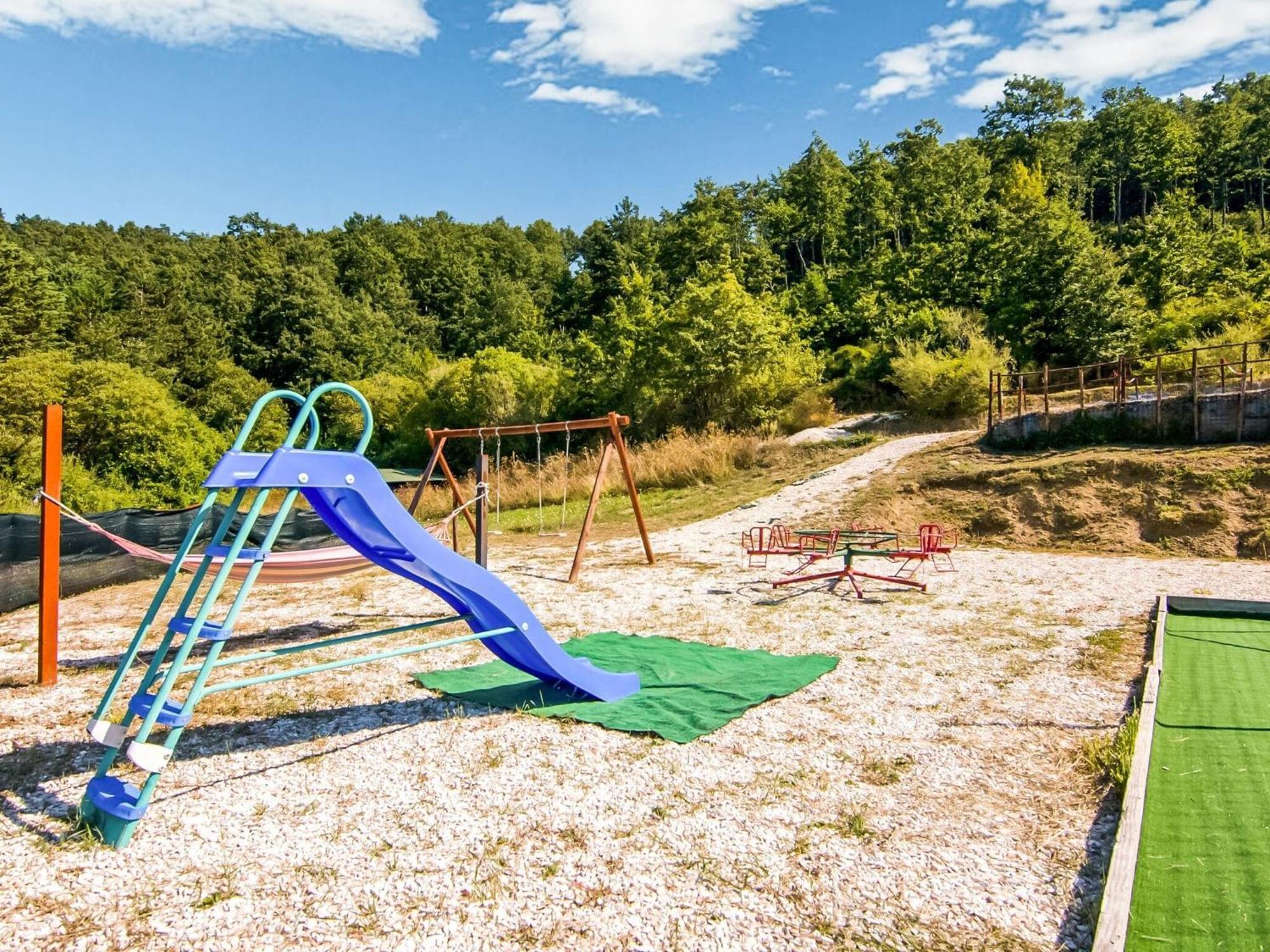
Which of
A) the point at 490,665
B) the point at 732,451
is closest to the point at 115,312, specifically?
the point at 732,451

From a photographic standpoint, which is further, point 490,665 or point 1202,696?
point 490,665

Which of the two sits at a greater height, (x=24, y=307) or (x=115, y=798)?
(x=24, y=307)

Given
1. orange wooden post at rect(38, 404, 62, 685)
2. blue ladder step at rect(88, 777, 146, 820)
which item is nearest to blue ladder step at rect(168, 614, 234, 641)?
blue ladder step at rect(88, 777, 146, 820)

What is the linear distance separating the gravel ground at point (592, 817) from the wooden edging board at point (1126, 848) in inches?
4.9

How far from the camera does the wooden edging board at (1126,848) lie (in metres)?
2.50

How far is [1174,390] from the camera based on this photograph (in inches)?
602

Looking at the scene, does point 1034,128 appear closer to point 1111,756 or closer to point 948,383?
point 948,383

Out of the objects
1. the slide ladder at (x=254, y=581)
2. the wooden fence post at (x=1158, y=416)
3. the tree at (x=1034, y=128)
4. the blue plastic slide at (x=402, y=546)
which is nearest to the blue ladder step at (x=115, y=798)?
the slide ladder at (x=254, y=581)

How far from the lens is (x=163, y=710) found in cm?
347

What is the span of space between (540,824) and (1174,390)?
16.2m

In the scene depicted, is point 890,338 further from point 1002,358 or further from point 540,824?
point 540,824

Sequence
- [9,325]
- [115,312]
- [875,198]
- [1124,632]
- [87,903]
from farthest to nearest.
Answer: [875,198]
[115,312]
[9,325]
[1124,632]
[87,903]

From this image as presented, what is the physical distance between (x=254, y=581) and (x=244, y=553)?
0.23 metres

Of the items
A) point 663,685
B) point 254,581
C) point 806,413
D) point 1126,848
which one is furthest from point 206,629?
point 806,413
